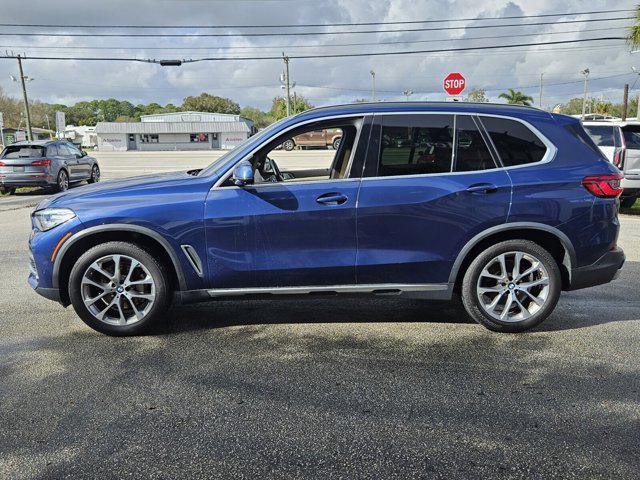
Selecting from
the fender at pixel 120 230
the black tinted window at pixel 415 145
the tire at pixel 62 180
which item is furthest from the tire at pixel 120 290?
the tire at pixel 62 180

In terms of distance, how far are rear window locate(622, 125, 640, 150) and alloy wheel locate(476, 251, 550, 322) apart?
25.5 feet

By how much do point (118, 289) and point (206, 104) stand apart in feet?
418

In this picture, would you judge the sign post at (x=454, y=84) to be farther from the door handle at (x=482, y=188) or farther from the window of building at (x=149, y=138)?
the window of building at (x=149, y=138)

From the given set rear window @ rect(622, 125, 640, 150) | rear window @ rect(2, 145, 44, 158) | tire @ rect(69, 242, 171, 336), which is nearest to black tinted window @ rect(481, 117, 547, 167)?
tire @ rect(69, 242, 171, 336)

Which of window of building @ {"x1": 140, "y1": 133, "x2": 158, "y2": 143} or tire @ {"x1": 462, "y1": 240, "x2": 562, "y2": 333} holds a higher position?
window of building @ {"x1": 140, "y1": 133, "x2": 158, "y2": 143}

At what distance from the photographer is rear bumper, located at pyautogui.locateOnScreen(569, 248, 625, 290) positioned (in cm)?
437

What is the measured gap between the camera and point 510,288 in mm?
4340

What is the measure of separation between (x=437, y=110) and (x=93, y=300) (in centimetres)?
318

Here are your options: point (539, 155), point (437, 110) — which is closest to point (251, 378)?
point (437, 110)

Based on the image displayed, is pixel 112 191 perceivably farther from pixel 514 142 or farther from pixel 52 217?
pixel 514 142

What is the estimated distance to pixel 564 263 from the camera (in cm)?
443

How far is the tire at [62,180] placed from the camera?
16531mm

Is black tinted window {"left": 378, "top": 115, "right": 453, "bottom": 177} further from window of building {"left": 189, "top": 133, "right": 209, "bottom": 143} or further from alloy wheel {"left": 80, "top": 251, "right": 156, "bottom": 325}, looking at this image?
window of building {"left": 189, "top": 133, "right": 209, "bottom": 143}

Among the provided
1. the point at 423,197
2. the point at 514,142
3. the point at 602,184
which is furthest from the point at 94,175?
the point at 602,184
